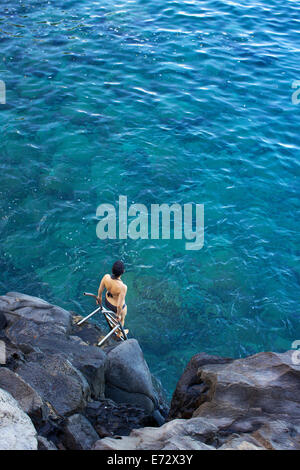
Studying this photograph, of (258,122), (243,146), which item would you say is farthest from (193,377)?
(258,122)

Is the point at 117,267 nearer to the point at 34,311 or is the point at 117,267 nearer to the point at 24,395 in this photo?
the point at 34,311

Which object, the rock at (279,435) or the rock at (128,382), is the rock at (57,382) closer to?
the rock at (128,382)

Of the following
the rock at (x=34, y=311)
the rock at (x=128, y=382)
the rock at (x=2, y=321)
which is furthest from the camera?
the rock at (x=34, y=311)

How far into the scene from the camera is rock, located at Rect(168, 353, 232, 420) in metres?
7.67

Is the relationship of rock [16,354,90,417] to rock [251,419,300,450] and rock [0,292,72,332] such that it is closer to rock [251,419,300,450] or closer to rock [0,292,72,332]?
rock [0,292,72,332]

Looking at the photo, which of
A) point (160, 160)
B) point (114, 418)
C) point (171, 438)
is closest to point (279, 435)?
point (171, 438)

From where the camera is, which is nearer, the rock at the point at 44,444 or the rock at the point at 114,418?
the rock at the point at 44,444

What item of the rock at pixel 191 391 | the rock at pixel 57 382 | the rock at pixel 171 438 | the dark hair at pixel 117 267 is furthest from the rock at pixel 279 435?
the dark hair at pixel 117 267

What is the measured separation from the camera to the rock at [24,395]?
6.27 metres

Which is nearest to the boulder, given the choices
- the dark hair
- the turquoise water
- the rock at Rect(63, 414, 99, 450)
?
the rock at Rect(63, 414, 99, 450)

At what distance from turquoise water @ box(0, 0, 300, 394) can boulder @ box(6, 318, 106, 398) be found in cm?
254

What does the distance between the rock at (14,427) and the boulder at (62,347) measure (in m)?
2.05

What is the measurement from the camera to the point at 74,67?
1950 centimetres
